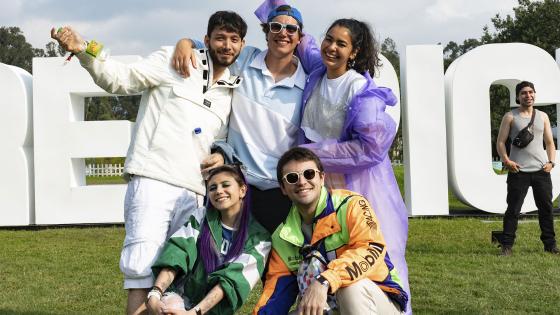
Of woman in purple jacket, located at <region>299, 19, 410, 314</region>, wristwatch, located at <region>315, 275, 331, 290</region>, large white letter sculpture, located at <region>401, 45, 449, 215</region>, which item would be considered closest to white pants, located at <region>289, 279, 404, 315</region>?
wristwatch, located at <region>315, 275, 331, 290</region>

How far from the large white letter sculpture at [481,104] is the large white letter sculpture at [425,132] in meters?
0.22

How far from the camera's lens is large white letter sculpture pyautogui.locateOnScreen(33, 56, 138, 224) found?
35.8 feet

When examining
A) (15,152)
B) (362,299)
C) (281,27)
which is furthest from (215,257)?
(15,152)

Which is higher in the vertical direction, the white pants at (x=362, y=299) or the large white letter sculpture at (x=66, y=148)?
the large white letter sculpture at (x=66, y=148)

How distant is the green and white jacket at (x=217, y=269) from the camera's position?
341cm

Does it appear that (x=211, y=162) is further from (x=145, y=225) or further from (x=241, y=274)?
(x=241, y=274)

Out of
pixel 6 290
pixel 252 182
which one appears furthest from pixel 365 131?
pixel 6 290

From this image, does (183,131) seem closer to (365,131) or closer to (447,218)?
(365,131)

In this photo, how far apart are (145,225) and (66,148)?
8.00 m

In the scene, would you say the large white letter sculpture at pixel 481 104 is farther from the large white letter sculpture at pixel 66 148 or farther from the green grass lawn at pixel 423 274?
the large white letter sculpture at pixel 66 148

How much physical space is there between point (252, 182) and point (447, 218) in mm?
8036

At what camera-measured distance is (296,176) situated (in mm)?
3285

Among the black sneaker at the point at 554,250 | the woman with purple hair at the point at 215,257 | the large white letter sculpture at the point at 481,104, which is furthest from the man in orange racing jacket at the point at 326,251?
the large white letter sculpture at the point at 481,104

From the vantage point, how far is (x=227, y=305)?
3490 mm
